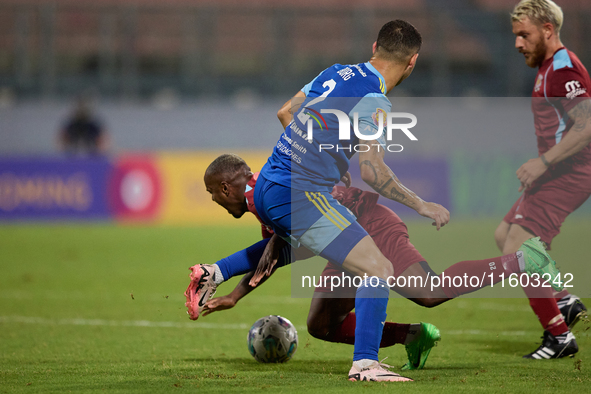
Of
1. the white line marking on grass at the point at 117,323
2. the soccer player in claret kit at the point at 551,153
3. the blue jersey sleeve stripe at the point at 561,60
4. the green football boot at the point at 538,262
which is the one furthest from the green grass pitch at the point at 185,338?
the blue jersey sleeve stripe at the point at 561,60

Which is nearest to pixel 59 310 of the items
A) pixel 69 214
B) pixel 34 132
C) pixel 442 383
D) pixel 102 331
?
pixel 102 331

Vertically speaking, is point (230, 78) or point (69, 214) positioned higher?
point (230, 78)

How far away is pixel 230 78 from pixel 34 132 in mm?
5673

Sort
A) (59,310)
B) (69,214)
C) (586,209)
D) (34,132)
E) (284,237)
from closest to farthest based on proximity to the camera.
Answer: (284,237), (59,310), (586,209), (69,214), (34,132)

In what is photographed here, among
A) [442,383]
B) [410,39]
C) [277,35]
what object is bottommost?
[442,383]

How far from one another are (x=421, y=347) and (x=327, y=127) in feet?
4.99

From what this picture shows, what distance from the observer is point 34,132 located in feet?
58.5

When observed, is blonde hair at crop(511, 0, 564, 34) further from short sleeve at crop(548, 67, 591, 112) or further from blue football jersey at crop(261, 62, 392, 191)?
blue football jersey at crop(261, 62, 392, 191)

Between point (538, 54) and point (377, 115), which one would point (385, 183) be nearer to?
point (377, 115)

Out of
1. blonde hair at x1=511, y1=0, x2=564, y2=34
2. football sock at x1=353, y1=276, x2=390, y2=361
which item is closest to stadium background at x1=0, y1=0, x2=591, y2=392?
football sock at x1=353, y1=276, x2=390, y2=361

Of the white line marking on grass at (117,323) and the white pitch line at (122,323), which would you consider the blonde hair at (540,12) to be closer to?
the white pitch line at (122,323)

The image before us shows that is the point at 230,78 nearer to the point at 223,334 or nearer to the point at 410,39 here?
the point at 223,334

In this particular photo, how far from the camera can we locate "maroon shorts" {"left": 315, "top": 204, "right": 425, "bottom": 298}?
4.39 m

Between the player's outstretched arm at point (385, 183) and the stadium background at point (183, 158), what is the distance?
0.94 m
